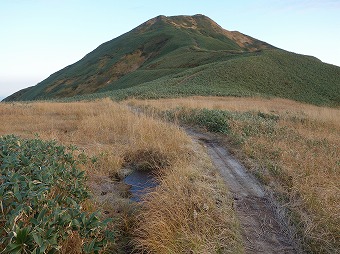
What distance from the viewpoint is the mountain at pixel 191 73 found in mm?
46781

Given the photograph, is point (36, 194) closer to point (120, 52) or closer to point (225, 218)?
point (225, 218)

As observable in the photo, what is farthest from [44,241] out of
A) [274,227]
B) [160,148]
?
[160,148]

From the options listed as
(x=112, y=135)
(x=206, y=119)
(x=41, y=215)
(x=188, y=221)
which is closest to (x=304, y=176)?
(x=188, y=221)

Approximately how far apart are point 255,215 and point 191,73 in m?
50.0

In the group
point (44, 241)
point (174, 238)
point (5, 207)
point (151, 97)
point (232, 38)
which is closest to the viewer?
point (44, 241)

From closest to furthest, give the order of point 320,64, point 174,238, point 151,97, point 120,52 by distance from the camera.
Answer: point 174,238
point 151,97
point 320,64
point 120,52

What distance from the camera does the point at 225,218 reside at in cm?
432

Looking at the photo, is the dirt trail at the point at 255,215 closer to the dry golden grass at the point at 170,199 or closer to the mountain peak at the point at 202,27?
Result: the dry golden grass at the point at 170,199

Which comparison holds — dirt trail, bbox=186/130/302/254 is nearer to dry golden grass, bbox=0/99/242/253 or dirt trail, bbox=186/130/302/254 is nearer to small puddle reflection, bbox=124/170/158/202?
dry golden grass, bbox=0/99/242/253

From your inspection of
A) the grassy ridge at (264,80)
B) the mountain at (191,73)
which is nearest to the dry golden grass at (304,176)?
the mountain at (191,73)

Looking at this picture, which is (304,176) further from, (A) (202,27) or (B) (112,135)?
(A) (202,27)

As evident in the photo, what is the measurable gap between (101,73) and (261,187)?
8194 centimetres

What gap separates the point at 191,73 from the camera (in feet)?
176

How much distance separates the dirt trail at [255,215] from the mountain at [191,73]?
91.2ft
